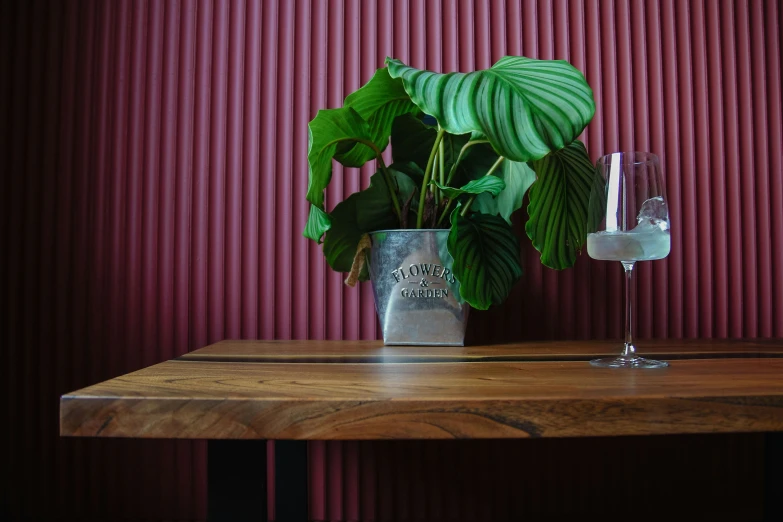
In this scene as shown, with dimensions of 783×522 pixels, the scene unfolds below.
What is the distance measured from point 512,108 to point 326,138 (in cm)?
29

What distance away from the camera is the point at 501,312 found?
3.78 feet

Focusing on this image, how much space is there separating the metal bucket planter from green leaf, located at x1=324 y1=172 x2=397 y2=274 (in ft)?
0.20

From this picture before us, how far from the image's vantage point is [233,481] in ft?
1.69

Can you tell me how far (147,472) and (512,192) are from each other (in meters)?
0.83

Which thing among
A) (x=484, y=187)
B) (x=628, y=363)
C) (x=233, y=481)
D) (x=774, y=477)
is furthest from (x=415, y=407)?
(x=774, y=477)

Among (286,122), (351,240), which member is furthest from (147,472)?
(286,122)

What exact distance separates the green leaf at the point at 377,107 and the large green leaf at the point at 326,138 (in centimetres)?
4

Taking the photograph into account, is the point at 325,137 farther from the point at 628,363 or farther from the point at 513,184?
the point at 628,363

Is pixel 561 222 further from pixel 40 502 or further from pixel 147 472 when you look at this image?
pixel 40 502

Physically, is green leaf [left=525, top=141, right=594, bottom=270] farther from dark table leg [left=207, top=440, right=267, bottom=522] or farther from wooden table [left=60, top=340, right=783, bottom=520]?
dark table leg [left=207, top=440, right=267, bottom=522]

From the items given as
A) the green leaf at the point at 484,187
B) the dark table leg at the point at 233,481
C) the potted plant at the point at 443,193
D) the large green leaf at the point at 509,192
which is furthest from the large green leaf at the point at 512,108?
the dark table leg at the point at 233,481

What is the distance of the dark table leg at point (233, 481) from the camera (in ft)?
1.68

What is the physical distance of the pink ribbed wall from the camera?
112cm

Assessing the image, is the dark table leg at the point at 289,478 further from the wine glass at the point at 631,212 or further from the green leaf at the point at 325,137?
the wine glass at the point at 631,212
